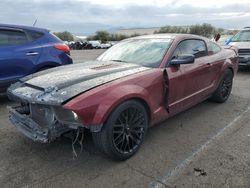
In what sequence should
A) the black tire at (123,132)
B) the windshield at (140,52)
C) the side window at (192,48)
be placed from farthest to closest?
the side window at (192,48) → the windshield at (140,52) → the black tire at (123,132)

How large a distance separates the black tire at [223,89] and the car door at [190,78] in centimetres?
51

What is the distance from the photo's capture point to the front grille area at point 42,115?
119 inches

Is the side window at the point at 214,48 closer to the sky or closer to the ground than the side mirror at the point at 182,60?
closer to the sky

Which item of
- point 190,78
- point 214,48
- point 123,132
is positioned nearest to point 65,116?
point 123,132

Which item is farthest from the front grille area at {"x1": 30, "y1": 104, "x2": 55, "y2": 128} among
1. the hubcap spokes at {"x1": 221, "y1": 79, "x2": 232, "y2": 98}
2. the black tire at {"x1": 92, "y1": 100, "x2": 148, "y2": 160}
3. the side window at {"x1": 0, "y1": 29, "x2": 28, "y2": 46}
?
the hubcap spokes at {"x1": 221, "y1": 79, "x2": 232, "y2": 98}

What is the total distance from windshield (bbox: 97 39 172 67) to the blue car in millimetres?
1618

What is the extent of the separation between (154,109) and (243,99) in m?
3.20

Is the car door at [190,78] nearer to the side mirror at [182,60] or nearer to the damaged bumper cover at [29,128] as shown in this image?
the side mirror at [182,60]

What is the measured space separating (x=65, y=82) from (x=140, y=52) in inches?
59.4

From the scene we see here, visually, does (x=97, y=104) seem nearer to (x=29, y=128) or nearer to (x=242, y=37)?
(x=29, y=128)

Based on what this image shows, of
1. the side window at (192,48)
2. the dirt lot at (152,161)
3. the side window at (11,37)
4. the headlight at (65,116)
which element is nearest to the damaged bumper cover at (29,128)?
the headlight at (65,116)

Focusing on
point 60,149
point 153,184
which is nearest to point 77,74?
point 60,149

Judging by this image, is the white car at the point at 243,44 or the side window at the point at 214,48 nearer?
the side window at the point at 214,48

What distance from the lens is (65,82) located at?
3.12m
